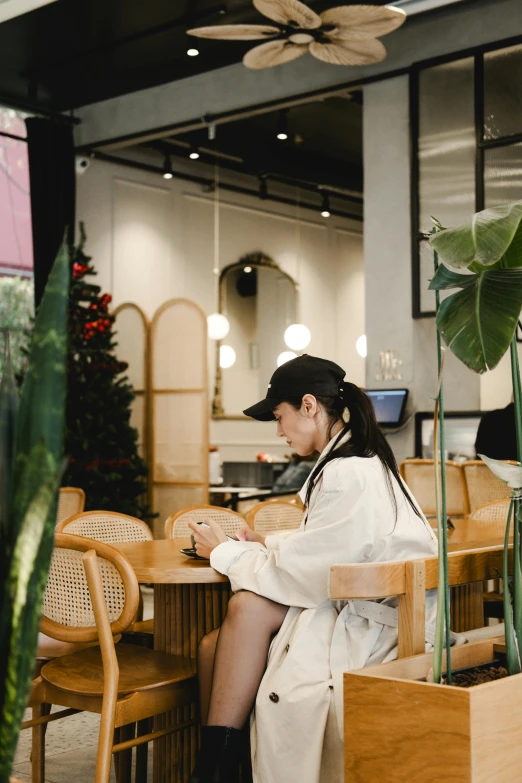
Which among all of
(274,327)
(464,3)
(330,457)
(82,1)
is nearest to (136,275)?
(274,327)

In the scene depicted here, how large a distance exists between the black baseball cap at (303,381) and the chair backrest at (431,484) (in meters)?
2.71

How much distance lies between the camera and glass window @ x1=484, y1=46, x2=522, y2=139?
6.65 metres

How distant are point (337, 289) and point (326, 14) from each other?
7.13 m

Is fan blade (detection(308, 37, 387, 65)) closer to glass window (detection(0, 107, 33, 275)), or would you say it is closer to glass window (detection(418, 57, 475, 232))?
glass window (detection(418, 57, 475, 232))

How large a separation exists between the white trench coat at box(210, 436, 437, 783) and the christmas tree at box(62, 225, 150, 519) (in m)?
5.26

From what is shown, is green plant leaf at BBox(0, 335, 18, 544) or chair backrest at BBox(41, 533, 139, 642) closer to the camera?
green plant leaf at BBox(0, 335, 18, 544)

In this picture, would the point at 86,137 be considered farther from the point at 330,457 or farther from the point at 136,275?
the point at 330,457

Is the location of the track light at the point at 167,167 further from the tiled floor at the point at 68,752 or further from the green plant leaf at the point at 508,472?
the green plant leaf at the point at 508,472

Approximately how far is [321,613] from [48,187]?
662 centimetres

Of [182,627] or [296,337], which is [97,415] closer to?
[296,337]

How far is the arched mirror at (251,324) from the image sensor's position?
10969mm

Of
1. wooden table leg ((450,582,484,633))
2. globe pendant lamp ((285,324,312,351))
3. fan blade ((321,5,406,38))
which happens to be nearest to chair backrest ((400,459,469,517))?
wooden table leg ((450,582,484,633))

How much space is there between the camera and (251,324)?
11320 mm

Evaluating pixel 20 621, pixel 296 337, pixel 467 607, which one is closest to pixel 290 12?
pixel 467 607
